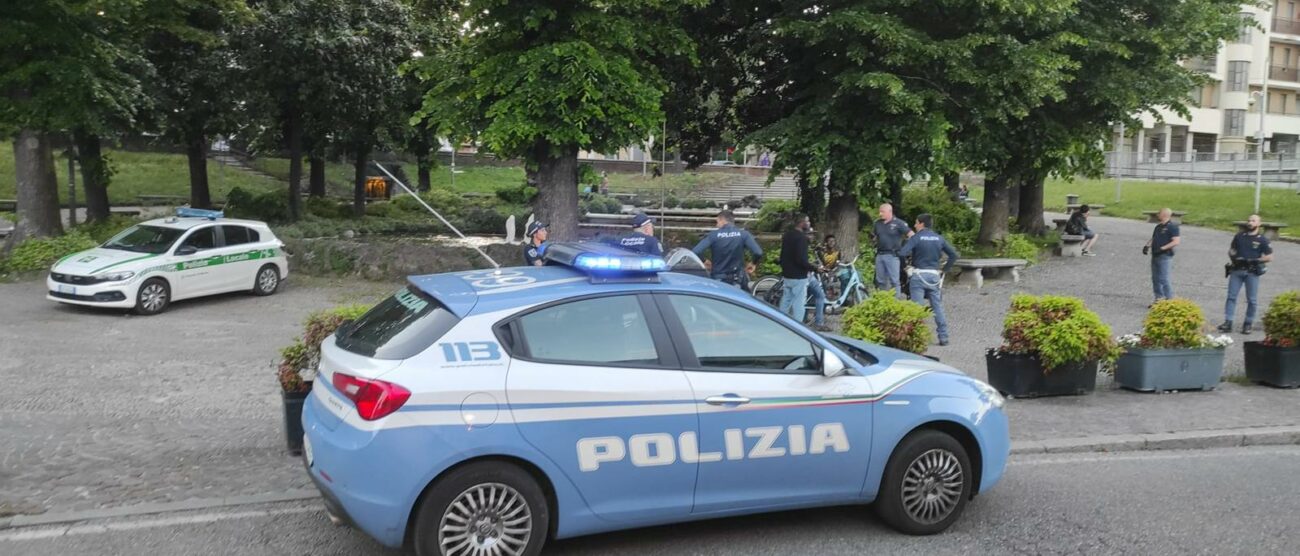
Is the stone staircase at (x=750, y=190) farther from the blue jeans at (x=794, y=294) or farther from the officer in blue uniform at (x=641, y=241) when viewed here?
the officer in blue uniform at (x=641, y=241)

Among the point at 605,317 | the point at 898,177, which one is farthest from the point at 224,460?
the point at 898,177

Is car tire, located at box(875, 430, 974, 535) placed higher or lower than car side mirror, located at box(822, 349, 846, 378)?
lower

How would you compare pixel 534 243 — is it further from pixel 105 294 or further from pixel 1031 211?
pixel 1031 211

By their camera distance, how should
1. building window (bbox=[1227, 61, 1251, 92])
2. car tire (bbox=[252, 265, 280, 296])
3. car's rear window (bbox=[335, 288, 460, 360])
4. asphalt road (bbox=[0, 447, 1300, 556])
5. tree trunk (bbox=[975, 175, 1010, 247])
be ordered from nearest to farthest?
1. car's rear window (bbox=[335, 288, 460, 360])
2. asphalt road (bbox=[0, 447, 1300, 556])
3. car tire (bbox=[252, 265, 280, 296])
4. tree trunk (bbox=[975, 175, 1010, 247])
5. building window (bbox=[1227, 61, 1251, 92])

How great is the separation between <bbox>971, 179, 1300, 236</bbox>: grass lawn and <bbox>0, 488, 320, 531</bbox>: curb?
83.3ft

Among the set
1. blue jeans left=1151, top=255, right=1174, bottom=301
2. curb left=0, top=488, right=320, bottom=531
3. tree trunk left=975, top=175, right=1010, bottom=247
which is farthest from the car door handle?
tree trunk left=975, top=175, right=1010, bottom=247

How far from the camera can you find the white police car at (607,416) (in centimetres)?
479

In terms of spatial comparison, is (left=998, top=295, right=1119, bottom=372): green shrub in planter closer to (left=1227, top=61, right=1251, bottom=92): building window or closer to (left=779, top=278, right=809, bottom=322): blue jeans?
(left=779, top=278, right=809, bottom=322): blue jeans

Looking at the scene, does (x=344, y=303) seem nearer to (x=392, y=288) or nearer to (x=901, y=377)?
(x=392, y=288)

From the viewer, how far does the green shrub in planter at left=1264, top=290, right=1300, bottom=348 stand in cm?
1002

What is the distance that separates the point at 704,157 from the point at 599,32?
31.2ft

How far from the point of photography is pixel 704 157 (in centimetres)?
2484

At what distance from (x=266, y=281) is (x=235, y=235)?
0.97 meters

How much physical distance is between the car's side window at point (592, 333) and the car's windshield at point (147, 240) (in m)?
12.9
